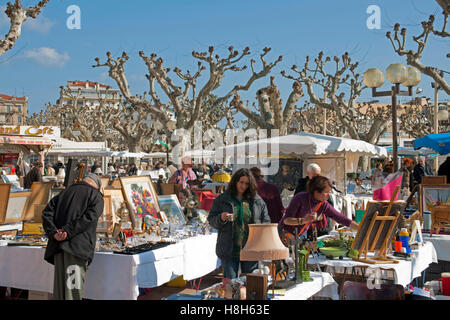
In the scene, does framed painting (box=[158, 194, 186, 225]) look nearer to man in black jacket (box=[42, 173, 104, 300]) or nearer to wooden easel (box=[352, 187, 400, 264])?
man in black jacket (box=[42, 173, 104, 300])

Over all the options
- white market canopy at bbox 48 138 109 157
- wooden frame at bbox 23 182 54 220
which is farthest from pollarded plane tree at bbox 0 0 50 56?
white market canopy at bbox 48 138 109 157

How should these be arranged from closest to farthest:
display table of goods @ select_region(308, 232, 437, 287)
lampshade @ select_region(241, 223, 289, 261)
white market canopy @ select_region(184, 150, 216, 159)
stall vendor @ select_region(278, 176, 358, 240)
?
1. lampshade @ select_region(241, 223, 289, 261)
2. display table of goods @ select_region(308, 232, 437, 287)
3. stall vendor @ select_region(278, 176, 358, 240)
4. white market canopy @ select_region(184, 150, 216, 159)

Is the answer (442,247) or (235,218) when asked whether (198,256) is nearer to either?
(235,218)

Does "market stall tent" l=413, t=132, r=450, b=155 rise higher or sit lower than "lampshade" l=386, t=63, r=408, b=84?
lower

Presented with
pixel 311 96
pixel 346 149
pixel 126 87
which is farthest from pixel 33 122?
pixel 346 149

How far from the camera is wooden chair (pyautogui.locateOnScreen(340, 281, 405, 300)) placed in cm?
286

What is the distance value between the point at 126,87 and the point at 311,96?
8141mm

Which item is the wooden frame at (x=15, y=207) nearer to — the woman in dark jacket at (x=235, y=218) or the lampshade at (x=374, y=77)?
the woman in dark jacket at (x=235, y=218)

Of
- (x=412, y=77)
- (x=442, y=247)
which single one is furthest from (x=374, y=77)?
(x=442, y=247)

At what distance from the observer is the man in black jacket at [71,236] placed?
12.6ft

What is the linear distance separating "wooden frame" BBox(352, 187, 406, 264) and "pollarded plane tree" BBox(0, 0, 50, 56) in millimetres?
8321

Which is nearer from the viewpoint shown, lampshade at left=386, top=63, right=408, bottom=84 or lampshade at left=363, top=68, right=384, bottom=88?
lampshade at left=386, top=63, right=408, bottom=84

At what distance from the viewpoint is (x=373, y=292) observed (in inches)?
116
